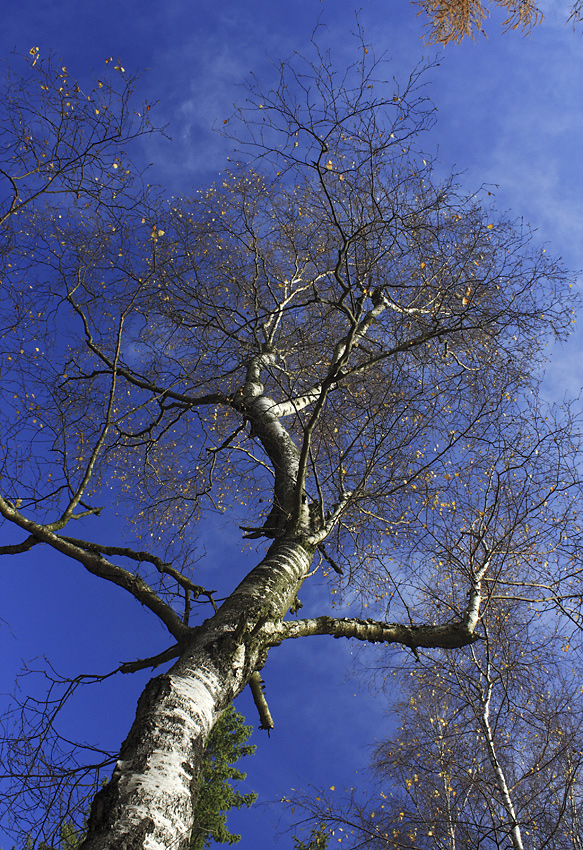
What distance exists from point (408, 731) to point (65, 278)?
8584 millimetres

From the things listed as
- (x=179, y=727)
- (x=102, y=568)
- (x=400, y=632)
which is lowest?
(x=179, y=727)

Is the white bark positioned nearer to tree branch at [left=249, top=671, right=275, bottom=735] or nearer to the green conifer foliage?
tree branch at [left=249, top=671, right=275, bottom=735]

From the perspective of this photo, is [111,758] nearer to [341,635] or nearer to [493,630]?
[341,635]

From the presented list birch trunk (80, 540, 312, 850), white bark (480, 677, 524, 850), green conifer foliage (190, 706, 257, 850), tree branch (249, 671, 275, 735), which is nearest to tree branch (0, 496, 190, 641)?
birch trunk (80, 540, 312, 850)

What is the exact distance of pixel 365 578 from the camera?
5688 millimetres

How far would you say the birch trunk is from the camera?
1673 mm

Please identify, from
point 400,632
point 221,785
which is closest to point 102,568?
point 400,632

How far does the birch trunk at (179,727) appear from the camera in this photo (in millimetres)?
1673

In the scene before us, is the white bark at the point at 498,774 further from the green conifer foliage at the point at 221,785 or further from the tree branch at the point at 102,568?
the green conifer foliage at the point at 221,785

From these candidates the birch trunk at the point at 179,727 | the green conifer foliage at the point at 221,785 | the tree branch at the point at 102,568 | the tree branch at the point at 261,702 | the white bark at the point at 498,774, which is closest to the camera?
the birch trunk at the point at 179,727

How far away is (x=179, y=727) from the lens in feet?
6.68

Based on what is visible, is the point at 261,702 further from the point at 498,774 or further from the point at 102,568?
the point at 498,774

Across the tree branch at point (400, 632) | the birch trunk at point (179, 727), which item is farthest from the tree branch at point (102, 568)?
the tree branch at point (400, 632)

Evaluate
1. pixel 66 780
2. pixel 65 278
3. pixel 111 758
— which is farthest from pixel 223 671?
pixel 65 278
